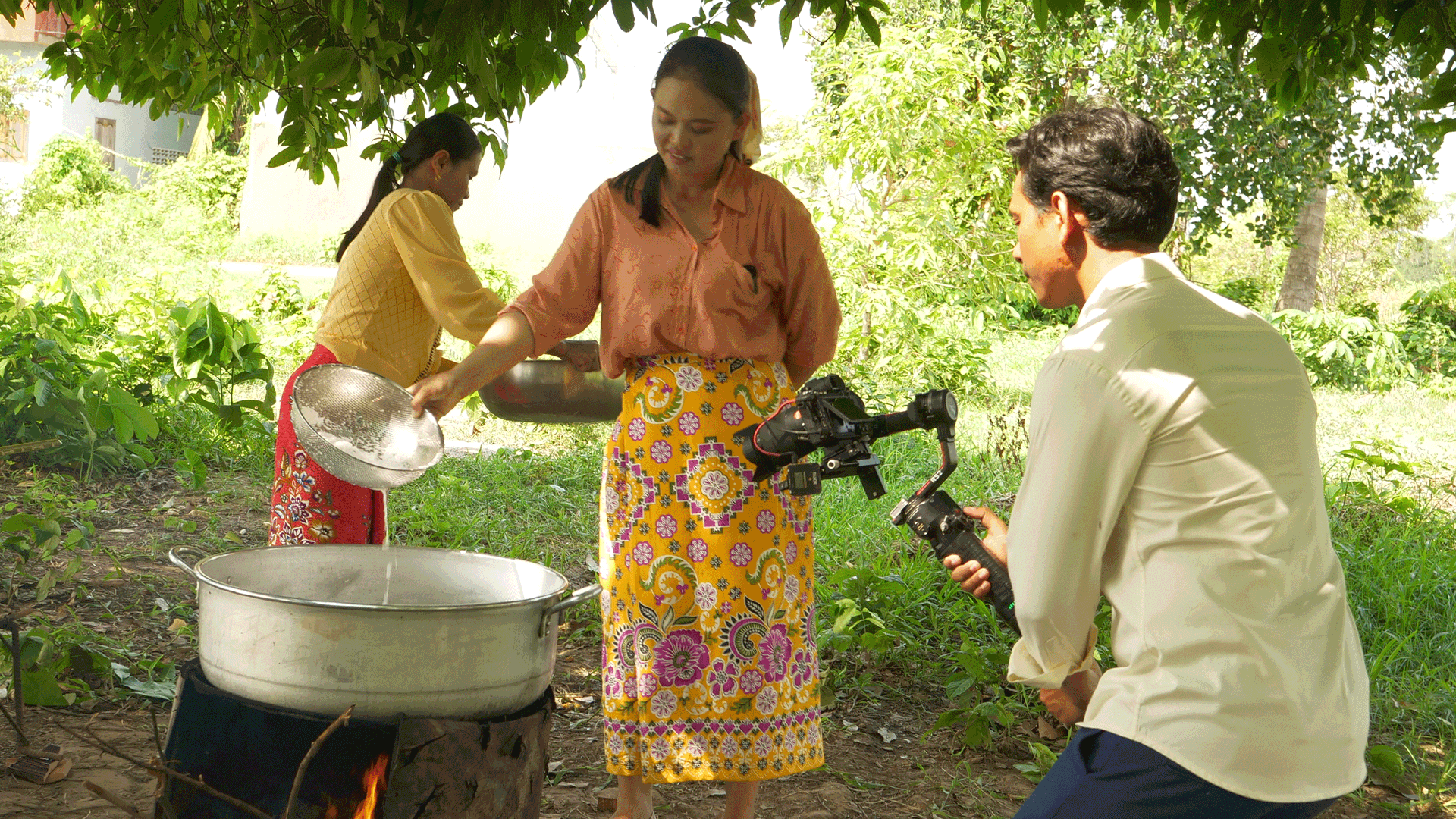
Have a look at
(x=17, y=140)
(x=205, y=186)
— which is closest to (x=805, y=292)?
(x=205, y=186)

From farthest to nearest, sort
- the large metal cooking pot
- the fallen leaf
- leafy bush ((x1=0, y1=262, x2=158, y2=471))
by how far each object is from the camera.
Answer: leafy bush ((x1=0, y1=262, x2=158, y2=471)) < the fallen leaf < the large metal cooking pot

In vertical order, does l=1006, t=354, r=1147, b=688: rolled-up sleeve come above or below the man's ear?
below

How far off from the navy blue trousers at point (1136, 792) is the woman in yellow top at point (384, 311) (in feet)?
5.85

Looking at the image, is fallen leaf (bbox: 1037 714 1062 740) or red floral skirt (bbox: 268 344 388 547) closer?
red floral skirt (bbox: 268 344 388 547)

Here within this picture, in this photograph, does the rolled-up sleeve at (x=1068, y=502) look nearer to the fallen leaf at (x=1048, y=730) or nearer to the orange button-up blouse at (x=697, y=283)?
the orange button-up blouse at (x=697, y=283)

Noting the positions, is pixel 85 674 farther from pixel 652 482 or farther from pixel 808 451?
pixel 808 451

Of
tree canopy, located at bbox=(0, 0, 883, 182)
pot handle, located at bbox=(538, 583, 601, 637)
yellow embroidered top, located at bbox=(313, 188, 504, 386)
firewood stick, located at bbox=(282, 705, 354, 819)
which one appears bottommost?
firewood stick, located at bbox=(282, 705, 354, 819)

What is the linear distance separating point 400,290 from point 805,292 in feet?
3.60

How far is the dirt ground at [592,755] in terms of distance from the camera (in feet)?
9.55

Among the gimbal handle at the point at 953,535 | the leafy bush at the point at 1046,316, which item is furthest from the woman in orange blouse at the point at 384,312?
the leafy bush at the point at 1046,316

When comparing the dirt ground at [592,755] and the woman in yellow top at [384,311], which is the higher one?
the woman in yellow top at [384,311]

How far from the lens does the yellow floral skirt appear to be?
2361 millimetres

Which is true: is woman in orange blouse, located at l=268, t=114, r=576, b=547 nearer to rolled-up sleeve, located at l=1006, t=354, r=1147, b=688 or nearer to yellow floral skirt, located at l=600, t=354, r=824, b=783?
yellow floral skirt, located at l=600, t=354, r=824, b=783

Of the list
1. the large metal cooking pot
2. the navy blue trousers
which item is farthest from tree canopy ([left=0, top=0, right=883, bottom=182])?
the navy blue trousers
